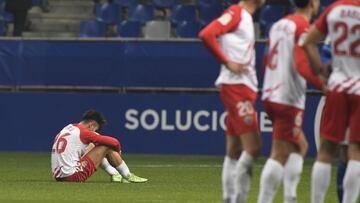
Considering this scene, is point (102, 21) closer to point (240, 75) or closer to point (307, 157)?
point (307, 157)

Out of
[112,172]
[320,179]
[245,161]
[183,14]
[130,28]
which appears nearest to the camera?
[320,179]

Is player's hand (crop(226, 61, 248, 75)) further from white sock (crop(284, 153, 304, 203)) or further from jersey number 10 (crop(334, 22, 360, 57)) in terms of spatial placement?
jersey number 10 (crop(334, 22, 360, 57))

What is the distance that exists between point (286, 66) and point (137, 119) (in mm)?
11704

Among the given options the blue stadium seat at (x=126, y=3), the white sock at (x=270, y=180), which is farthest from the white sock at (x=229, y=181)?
the blue stadium seat at (x=126, y=3)

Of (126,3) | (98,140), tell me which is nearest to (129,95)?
(126,3)

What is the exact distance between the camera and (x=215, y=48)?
10.9 meters

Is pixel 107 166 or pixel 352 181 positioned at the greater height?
pixel 352 181

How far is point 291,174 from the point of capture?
1087 centimetres

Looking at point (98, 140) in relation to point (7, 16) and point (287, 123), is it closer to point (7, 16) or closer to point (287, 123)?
point (287, 123)

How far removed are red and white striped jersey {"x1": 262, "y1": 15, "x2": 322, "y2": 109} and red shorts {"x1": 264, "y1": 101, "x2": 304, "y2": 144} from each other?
5cm

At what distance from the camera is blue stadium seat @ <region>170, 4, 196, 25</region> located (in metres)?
26.1

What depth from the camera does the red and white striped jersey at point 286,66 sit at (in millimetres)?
10844

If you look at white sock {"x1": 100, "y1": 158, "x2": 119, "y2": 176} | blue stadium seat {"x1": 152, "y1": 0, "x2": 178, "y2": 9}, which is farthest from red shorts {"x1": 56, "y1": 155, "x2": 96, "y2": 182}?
blue stadium seat {"x1": 152, "y1": 0, "x2": 178, "y2": 9}

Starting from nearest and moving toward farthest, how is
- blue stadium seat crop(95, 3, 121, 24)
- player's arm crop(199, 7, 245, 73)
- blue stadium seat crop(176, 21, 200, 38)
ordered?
player's arm crop(199, 7, 245, 73)
blue stadium seat crop(176, 21, 200, 38)
blue stadium seat crop(95, 3, 121, 24)
